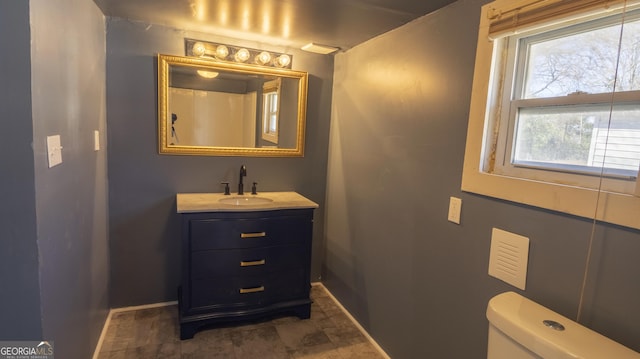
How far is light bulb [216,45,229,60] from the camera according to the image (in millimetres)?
2465

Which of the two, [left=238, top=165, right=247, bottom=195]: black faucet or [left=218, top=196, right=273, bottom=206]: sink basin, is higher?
[left=238, top=165, right=247, bottom=195]: black faucet

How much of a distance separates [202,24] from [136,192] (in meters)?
1.23

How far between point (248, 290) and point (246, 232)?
1.32ft

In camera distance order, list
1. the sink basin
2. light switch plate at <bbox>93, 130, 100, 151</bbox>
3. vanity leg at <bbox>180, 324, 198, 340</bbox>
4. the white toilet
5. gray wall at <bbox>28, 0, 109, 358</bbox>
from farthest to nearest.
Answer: the sink basin < vanity leg at <bbox>180, 324, 198, 340</bbox> < light switch plate at <bbox>93, 130, 100, 151</bbox> < gray wall at <bbox>28, 0, 109, 358</bbox> < the white toilet

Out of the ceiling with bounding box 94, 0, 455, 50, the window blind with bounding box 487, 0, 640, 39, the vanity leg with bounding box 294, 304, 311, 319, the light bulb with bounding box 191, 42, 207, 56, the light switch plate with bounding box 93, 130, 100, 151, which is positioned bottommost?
the vanity leg with bounding box 294, 304, 311, 319

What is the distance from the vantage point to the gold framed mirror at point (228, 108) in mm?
2416

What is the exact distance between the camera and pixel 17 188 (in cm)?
107

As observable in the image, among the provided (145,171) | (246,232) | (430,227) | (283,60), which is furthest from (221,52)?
(430,227)

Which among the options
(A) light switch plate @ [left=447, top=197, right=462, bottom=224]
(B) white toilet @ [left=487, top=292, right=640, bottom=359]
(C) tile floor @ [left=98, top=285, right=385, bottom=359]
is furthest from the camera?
(C) tile floor @ [left=98, top=285, right=385, bottom=359]

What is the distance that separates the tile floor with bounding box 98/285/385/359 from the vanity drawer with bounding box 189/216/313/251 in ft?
1.94

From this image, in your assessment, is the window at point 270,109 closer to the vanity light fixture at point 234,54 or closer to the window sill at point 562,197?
the vanity light fixture at point 234,54

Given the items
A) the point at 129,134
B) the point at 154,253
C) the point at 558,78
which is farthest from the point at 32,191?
the point at 558,78

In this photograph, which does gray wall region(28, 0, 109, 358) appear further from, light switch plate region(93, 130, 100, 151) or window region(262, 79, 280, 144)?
window region(262, 79, 280, 144)

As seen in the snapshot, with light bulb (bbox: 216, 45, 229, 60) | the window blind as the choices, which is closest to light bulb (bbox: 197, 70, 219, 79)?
light bulb (bbox: 216, 45, 229, 60)
